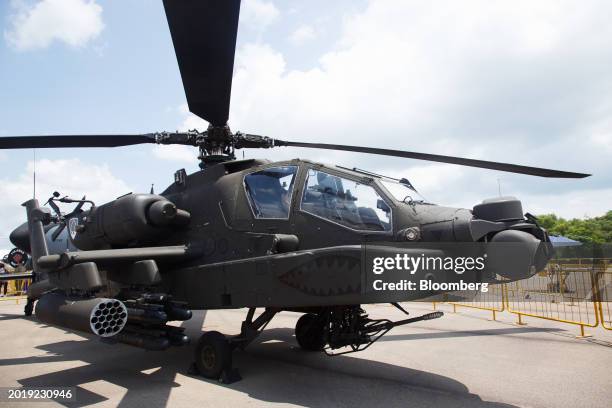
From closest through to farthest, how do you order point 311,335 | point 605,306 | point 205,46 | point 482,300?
point 205,46, point 311,335, point 605,306, point 482,300

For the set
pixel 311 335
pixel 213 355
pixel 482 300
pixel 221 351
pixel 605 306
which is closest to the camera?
pixel 221 351

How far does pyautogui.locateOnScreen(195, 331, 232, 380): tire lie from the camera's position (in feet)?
18.2

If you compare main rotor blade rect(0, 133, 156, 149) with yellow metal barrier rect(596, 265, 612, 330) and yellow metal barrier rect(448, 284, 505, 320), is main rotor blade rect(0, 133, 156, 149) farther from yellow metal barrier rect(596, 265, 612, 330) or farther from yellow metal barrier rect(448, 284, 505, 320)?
yellow metal barrier rect(596, 265, 612, 330)

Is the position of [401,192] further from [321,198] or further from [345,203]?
[321,198]

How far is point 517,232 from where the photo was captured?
4066 millimetres

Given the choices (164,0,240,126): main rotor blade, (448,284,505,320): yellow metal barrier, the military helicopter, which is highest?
(164,0,240,126): main rotor blade

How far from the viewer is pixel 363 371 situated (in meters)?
6.07

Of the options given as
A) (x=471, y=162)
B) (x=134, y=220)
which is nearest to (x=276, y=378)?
(x=134, y=220)

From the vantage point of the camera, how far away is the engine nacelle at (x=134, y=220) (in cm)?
673

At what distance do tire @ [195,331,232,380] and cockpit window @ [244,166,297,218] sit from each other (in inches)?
67.7

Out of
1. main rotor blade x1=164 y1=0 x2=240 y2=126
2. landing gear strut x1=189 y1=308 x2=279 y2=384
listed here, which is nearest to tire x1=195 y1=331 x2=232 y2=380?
landing gear strut x1=189 y1=308 x2=279 y2=384

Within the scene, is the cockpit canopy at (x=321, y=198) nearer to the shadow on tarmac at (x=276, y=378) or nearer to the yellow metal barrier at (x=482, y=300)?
the yellow metal barrier at (x=482, y=300)

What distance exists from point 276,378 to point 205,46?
13.8ft

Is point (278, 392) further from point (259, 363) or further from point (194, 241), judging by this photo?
point (194, 241)
